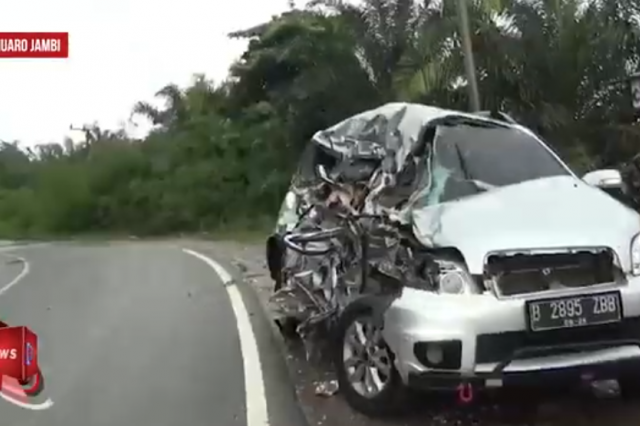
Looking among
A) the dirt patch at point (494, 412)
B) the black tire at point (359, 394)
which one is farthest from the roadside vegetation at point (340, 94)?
the black tire at point (359, 394)

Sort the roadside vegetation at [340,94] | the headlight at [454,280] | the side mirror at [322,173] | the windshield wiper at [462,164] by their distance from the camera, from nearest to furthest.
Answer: the headlight at [454,280] → the windshield wiper at [462,164] → the side mirror at [322,173] → the roadside vegetation at [340,94]

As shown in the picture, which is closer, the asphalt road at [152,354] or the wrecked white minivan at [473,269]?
the wrecked white minivan at [473,269]

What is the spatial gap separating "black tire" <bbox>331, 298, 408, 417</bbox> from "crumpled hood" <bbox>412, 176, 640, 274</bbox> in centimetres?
64

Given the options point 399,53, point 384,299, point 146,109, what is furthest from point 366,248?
point 146,109

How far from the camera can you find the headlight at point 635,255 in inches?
186

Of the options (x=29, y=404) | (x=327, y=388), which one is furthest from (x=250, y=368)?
(x=29, y=404)

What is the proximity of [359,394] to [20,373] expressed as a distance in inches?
77.7

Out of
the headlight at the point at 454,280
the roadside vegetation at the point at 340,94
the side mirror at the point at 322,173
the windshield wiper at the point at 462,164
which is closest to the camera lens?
the headlight at the point at 454,280

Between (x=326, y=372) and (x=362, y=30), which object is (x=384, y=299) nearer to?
(x=326, y=372)

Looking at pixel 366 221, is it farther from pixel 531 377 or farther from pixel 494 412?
pixel 531 377

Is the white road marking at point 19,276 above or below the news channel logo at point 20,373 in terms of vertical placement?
A: below

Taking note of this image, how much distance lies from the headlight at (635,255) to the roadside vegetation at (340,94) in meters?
7.30
